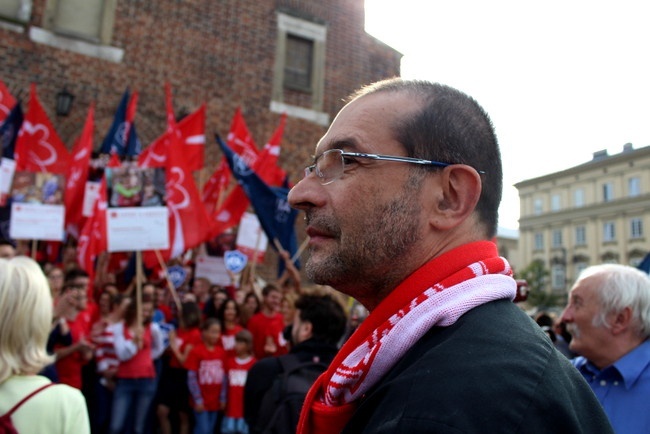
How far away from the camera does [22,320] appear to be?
2.31 meters

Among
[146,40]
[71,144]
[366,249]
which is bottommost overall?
[366,249]

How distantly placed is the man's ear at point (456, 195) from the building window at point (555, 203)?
66068 millimetres

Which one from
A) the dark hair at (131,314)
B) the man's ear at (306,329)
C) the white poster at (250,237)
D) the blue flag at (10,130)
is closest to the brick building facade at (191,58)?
the blue flag at (10,130)

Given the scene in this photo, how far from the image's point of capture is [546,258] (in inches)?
2446

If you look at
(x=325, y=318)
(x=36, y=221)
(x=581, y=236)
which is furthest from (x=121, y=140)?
(x=581, y=236)

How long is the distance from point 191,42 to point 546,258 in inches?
2278

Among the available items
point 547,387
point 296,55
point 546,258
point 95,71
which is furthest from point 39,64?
point 546,258

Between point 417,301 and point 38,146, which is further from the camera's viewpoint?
point 38,146

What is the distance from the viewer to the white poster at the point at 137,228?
267 inches

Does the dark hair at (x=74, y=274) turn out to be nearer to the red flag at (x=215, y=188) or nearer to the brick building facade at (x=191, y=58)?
the red flag at (x=215, y=188)

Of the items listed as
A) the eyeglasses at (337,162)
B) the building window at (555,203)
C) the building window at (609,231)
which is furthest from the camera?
the building window at (555,203)

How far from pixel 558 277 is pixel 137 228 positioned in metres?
59.5

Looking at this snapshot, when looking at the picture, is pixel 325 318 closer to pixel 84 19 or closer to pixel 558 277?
pixel 84 19

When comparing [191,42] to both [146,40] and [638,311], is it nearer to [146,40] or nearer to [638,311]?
[146,40]
